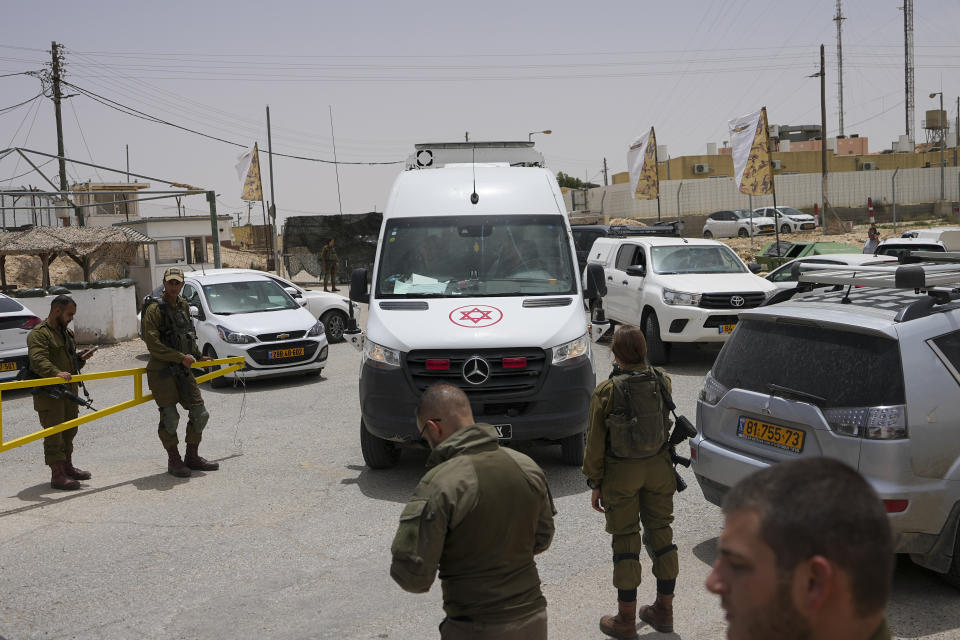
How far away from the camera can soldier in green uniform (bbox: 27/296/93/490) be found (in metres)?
8.05

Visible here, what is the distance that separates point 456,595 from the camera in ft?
10.4

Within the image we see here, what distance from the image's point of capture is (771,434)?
533cm

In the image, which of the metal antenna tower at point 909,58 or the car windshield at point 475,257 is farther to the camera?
the metal antenna tower at point 909,58

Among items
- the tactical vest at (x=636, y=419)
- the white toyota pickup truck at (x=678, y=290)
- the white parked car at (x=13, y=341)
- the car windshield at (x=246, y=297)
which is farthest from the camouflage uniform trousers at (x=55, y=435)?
the white toyota pickup truck at (x=678, y=290)

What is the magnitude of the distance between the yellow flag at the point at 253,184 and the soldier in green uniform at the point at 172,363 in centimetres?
2129

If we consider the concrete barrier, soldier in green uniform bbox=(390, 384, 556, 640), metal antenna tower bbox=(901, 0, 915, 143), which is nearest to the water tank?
metal antenna tower bbox=(901, 0, 915, 143)

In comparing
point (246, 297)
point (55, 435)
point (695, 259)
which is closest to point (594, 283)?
point (55, 435)

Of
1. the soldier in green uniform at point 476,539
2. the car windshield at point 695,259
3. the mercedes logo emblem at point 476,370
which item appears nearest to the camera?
the soldier in green uniform at point 476,539

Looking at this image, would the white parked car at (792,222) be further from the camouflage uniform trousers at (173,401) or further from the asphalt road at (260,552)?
the camouflage uniform trousers at (173,401)

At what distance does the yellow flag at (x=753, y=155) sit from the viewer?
25531 millimetres

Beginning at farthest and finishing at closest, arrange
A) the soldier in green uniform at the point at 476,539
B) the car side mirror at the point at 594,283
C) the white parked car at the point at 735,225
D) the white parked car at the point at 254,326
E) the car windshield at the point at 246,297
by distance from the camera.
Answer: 1. the white parked car at the point at 735,225
2. the car windshield at the point at 246,297
3. the white parked car at the point at 254,326
4. the car side mirror at the point at 594,283
5. the soldier in green uniform at the point at 476,539

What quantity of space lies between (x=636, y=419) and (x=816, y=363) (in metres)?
1.18

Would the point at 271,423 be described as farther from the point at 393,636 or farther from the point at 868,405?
the point at 868,405

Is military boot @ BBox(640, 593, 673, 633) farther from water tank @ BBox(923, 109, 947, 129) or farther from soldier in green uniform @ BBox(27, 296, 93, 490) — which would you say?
water tank @ BBox(923, 109, 947, 129)
